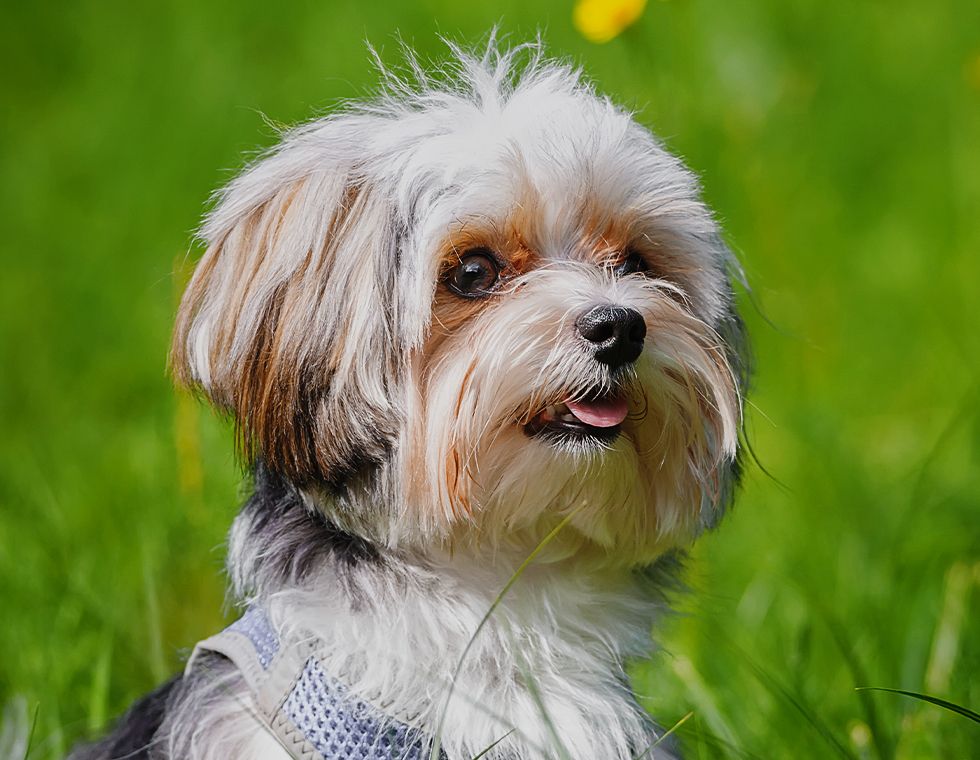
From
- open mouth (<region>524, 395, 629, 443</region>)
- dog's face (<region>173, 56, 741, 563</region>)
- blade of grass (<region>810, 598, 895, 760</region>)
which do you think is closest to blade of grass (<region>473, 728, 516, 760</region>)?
dog's face (<region>173, 56, 741, 563</region>)

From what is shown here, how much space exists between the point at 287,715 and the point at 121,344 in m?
4.27

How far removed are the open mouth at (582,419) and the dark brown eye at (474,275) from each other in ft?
0.93

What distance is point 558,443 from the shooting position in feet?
8.57

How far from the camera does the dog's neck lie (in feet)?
8.63

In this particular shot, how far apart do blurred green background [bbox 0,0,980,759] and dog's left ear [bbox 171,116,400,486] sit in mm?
388

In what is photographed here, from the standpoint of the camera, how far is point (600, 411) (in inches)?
103

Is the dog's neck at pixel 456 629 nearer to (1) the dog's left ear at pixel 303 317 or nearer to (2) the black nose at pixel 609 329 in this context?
(1) the dog's left ear at pixel 303 317

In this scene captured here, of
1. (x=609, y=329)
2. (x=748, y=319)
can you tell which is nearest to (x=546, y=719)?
(x=609, y=329)

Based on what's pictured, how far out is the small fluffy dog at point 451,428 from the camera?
2590 millimetres

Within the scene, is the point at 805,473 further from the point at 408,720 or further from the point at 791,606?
the point at 408,720

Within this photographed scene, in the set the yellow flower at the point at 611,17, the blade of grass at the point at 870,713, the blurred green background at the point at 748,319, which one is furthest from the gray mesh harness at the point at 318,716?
the yellow flower at the point at 611,17

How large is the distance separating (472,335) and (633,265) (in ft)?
1.55

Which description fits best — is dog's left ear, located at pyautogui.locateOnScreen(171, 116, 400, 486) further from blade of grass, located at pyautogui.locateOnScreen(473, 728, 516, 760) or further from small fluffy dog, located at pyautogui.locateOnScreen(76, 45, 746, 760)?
blade of grass, located at pyautogui.locateOnScreen(473, 728, 516, 760)

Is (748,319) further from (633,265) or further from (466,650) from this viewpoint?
(466,650)
